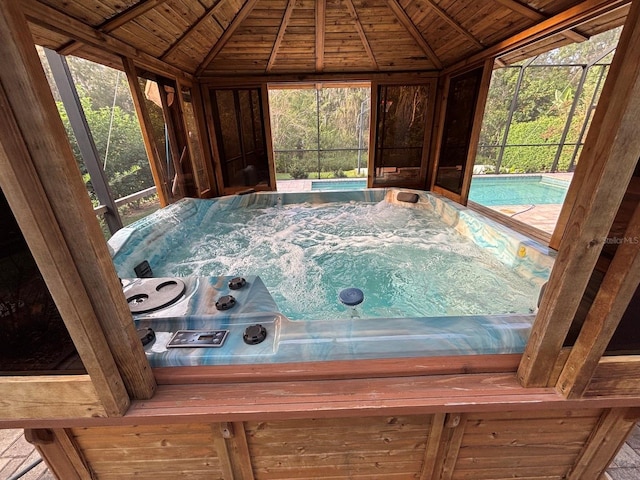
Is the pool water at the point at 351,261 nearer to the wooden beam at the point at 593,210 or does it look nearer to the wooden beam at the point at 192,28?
the wooden beam at the point at 593,210

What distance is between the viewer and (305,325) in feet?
3.98

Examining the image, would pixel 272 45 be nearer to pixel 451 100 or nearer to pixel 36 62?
pixel 451 100

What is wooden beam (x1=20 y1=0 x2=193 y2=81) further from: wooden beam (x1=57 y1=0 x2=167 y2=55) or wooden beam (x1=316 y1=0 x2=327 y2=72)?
wooden beam (x1=316 y1=0 x2=327 y2=72)

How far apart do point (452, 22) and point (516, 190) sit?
556 centimetres

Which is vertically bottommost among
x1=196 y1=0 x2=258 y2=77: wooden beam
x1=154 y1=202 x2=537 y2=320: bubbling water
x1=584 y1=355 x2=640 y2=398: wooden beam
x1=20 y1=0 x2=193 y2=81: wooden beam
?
x1=154 y1=202 x2=537 y2=320: bubbling water

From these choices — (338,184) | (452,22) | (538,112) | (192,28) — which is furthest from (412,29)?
(538,112)

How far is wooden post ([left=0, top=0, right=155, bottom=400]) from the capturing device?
55cm

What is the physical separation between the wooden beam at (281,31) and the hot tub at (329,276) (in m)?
1.89

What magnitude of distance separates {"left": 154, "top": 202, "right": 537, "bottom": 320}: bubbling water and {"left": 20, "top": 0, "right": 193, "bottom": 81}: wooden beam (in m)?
1.78

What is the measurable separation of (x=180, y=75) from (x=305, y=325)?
4.06m

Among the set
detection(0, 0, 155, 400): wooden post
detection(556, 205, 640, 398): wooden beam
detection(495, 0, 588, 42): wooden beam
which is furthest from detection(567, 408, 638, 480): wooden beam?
detection(495, 0, 588, 42): wooden beam

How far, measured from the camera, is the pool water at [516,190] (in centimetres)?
599

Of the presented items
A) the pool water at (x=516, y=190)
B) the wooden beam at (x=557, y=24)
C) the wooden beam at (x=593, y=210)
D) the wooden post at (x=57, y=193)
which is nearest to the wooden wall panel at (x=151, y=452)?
the wooden post at (x=57, y=193)

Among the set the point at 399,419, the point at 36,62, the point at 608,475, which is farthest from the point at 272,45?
the point at 608,475
